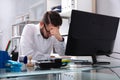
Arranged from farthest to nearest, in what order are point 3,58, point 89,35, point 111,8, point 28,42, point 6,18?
point 6,18
point 111,8
point 28,42
point 89,35
point 3,58

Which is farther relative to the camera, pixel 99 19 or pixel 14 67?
pixel 99 19

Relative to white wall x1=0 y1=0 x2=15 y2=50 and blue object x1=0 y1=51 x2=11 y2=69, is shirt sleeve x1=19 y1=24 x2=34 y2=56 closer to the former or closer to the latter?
blue object x1=0 y1=51 x2=11 y2=69

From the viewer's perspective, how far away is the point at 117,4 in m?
2.74

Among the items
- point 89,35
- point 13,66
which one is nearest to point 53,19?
point 89,35

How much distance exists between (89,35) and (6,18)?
16.7ft

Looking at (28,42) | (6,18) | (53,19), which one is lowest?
(28,42)

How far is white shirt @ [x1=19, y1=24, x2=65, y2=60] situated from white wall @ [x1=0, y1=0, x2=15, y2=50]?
13.3ft

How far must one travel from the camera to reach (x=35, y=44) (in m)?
2.35

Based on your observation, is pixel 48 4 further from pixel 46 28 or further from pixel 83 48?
pixel 83 48

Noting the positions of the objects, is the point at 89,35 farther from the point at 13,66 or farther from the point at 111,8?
the point at 111,8

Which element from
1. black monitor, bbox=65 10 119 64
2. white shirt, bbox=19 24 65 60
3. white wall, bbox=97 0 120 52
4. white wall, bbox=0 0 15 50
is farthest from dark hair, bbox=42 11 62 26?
white wall, bbox=0 0 15 50

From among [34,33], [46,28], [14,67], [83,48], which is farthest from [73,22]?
[34,33]

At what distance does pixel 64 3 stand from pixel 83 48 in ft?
5.79

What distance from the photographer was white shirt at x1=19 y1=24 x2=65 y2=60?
226cm
